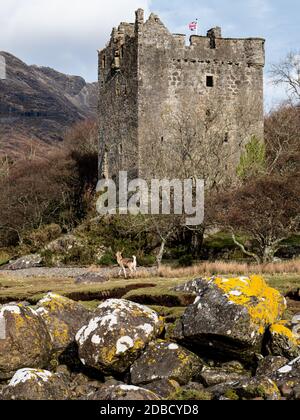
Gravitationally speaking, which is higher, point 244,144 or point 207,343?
point 244,144

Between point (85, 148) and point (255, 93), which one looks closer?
point (255, 93)

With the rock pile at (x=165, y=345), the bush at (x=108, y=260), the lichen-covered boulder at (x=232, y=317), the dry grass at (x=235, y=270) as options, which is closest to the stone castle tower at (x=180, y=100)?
the bush at (x=108, y=260)

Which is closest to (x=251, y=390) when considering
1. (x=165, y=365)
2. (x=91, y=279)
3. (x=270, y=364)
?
(x=270, y=364)

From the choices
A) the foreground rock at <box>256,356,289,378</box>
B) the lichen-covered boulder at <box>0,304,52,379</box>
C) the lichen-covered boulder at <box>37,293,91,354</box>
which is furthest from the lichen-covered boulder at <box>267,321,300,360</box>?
the lichen-covered boulder at <box>0,304,52,379</box>

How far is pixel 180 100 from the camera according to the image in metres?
41.4

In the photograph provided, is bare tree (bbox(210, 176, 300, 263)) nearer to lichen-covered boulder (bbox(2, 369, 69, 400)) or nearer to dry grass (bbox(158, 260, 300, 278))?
dry grass (bbox(158, 260, 300, 278))

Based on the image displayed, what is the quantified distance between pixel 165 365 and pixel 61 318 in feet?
11.9

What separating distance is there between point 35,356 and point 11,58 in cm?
16561

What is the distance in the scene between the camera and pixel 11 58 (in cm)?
17175

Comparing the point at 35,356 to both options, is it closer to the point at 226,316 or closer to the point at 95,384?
the point at 95,384

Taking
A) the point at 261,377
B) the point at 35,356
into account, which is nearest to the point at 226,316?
the point at 261,377

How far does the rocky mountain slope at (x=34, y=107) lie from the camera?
420 ft

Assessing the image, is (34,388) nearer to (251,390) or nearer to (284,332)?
(251,390)

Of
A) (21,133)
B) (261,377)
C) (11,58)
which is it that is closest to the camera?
(261,377)
